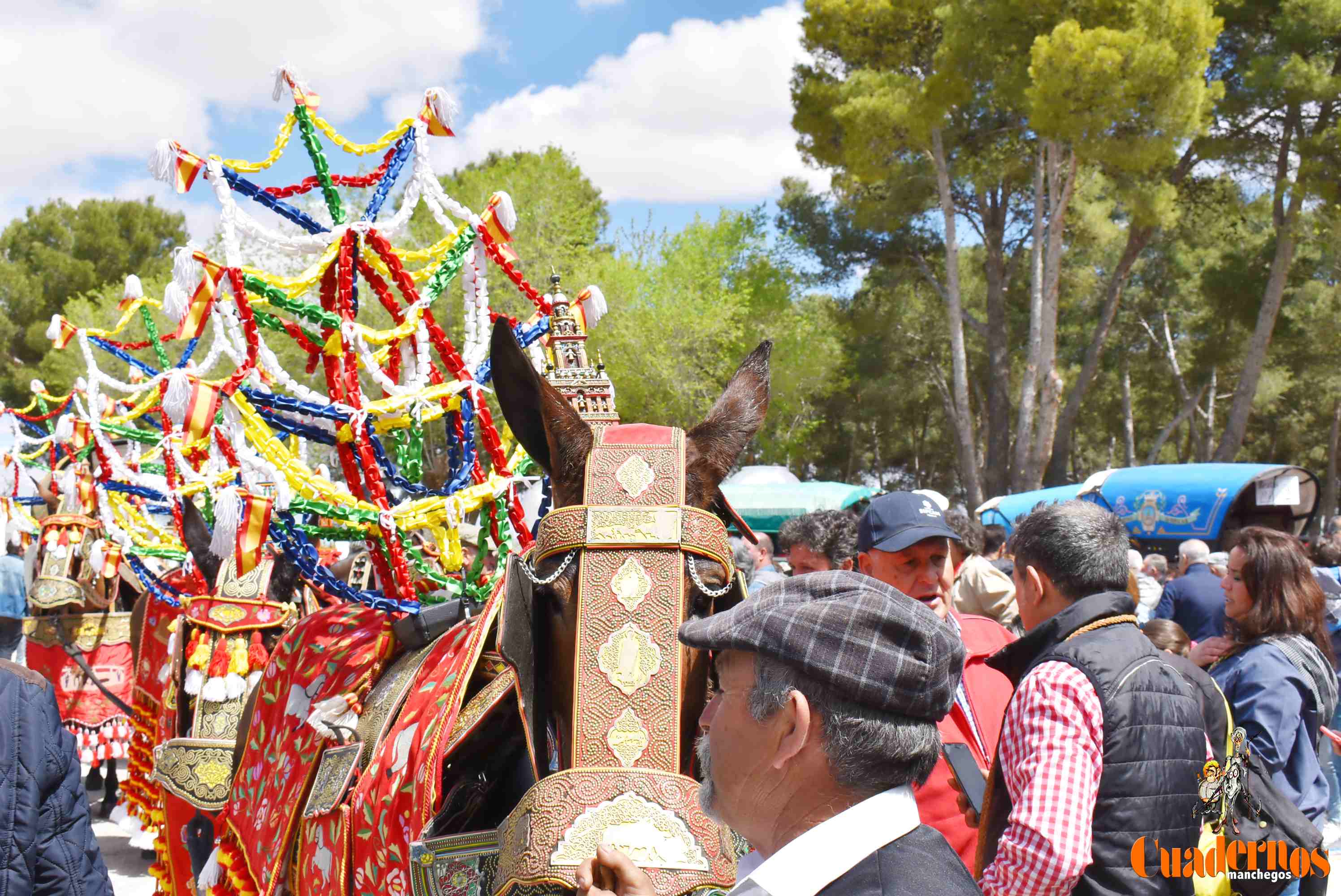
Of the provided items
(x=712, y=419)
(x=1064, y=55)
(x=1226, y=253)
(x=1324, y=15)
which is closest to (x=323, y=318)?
(x=712, y=419)

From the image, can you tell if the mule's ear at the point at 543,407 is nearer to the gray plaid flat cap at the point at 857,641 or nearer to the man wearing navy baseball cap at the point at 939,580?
the man wearing navy baseball cap at the point at 939,580

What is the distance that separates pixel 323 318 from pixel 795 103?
18.6 m

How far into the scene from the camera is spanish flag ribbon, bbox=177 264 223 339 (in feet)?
Answer: 13.1

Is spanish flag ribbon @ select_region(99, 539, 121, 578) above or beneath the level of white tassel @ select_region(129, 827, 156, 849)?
above

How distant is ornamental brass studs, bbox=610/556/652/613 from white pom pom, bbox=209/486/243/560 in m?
1.60

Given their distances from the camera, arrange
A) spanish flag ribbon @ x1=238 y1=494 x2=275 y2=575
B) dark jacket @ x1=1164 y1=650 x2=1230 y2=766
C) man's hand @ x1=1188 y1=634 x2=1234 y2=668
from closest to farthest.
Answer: dark jacket @ x1=1164 y1=650 x2=1230 y2=766
spanish flag ribbon @ x1=238 y1=494 x2=275 y2=575
man's hand @ x1=1188 y1=634 x2=1234 y2=668

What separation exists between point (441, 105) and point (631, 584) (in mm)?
2991

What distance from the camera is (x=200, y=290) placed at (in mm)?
4008

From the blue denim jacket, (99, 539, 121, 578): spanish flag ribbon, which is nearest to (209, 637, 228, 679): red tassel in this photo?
the blue denim jacket

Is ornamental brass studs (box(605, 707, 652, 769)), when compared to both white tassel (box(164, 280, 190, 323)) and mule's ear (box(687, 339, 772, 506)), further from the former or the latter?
white tassel (box(164, 280, 190, 323))

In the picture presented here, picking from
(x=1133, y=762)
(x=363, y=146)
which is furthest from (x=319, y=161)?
(x=1133, y=762)

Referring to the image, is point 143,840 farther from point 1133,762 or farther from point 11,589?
point 1133,762

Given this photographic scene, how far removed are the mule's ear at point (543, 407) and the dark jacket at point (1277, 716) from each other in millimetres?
2555

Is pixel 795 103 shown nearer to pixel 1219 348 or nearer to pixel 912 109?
pixel 912 109
